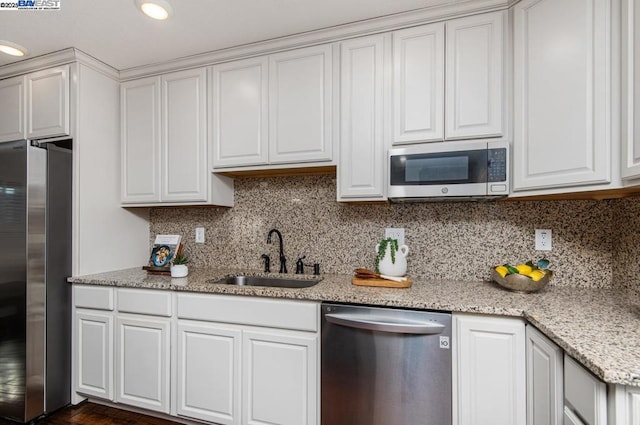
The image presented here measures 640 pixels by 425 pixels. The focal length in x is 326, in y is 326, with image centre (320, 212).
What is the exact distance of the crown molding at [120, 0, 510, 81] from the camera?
1.76 metres

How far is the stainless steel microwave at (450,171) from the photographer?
5.49 feet

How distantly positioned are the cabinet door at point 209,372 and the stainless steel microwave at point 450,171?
1.27 metres

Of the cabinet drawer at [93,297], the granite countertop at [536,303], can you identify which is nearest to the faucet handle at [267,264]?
the granite countertop at [536,303]

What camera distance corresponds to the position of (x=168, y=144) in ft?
7.89

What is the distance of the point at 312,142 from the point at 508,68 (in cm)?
113

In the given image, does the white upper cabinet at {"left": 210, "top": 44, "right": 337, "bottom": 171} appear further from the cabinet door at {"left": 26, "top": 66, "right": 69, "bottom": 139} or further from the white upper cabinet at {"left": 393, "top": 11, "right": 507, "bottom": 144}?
the cabinet door at {"left": 26, "top": 66, "right": 69, "bottom": 139}

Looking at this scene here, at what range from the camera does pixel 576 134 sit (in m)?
1.38

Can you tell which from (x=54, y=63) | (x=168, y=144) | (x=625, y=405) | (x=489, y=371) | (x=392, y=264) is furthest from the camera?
(x=168, y=144)

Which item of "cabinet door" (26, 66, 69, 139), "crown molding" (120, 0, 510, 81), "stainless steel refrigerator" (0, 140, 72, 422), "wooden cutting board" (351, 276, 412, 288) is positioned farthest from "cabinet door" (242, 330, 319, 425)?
"cabinet door" (26, 66, 69, 139)

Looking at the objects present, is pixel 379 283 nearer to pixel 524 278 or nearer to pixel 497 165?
pixel 524 278

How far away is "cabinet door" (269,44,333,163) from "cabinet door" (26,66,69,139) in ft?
4.79

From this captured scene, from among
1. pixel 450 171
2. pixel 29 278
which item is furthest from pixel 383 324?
pixel 29 278

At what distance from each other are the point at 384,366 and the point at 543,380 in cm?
62

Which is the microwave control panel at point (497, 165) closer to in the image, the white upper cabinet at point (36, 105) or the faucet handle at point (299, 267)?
the faucet handle at point (299, 267)
